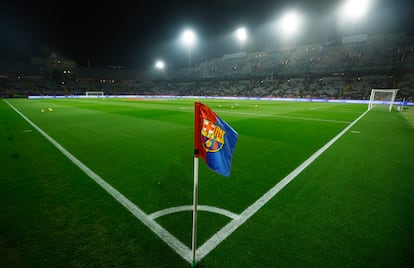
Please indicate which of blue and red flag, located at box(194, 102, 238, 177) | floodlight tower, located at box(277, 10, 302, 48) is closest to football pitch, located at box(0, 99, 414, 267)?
blue and red flag, located at box(194, 102, 238, 177)

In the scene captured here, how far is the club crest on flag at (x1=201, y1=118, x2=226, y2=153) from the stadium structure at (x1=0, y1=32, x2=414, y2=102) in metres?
49.8

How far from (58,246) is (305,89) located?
5817 cm

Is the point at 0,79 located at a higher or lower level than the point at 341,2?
lower

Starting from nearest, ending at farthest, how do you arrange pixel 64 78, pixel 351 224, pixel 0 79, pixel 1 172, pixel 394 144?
pixel 351 224 < pixel 1 172 < pixel 394 144 < pixel 0 79 < pixel 64 78

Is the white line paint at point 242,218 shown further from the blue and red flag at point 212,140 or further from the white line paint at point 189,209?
the blue and red flag at point 212,140

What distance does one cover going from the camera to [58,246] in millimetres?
2514

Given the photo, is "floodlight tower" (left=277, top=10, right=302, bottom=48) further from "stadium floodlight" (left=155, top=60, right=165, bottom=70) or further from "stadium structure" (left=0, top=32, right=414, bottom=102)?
"stadium floodlight" (left=155, top=60, right=165, bottom=70)

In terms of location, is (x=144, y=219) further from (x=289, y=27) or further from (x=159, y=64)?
(x=159, y=64)

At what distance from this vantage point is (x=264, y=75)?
60.9 meters

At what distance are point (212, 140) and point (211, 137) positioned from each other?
0.12ft

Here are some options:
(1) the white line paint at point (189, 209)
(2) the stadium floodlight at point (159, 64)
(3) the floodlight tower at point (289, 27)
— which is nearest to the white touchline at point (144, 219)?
(1) the white line paint at point (189, 209)

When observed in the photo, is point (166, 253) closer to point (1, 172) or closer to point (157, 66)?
point (1, 172)

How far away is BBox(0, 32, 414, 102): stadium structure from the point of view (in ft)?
149

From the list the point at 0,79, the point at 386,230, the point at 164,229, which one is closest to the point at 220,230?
the point at 164,229
